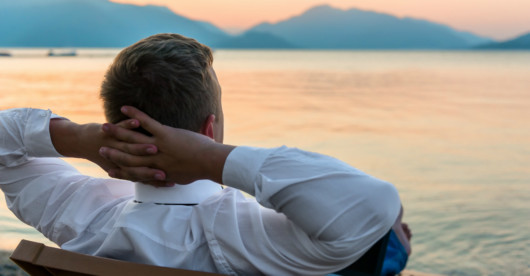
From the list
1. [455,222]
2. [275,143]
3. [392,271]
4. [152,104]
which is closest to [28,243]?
[152,104]

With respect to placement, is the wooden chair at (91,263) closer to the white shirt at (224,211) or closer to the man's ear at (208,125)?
the white shirt at (224,211)

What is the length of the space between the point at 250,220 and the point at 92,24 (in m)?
69.7

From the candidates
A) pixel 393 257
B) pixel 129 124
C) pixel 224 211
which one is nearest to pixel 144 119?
pixel 129 124

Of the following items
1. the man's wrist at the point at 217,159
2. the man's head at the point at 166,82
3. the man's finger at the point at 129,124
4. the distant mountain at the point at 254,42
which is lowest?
the distant mountain at the point at 254,42

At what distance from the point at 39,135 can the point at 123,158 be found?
0.29 meters

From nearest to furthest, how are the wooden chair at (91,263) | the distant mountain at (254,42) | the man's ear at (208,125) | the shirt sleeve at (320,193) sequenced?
the shirt sleeve at (320,193) < the wooden chair at (91,263) < the man's ear at (208,125) < the distant mountain at (254,42)

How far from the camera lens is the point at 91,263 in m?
1.13

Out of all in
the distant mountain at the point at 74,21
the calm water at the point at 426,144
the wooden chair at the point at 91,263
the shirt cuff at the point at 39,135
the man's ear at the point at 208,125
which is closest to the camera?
the wooden chair at the point at 91,263

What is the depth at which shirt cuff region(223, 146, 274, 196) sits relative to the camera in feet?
3.29

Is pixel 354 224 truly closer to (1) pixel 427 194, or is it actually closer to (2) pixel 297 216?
(2) pixel 297 216

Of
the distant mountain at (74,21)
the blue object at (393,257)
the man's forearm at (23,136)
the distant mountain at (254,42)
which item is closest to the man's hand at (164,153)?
the man's forearm at (23,136)

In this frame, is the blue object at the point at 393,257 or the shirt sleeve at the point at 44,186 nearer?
the blue object at the point at 393,257

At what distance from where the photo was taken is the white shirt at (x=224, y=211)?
3.27 feet

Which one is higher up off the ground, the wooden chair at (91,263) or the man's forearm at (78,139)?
the man's forearm at (78,139)
